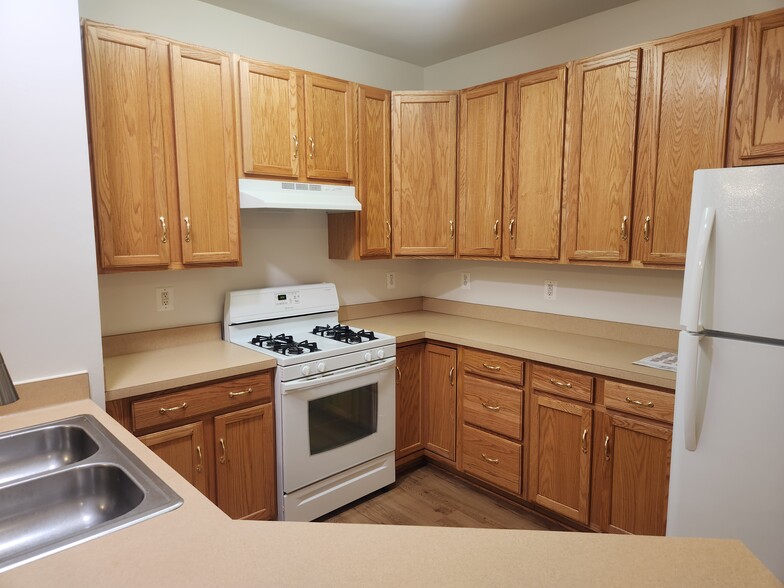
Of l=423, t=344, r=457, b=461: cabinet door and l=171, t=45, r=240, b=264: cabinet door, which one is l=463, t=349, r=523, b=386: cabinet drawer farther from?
l=171, t=45, r=240, b=264: cabinet door

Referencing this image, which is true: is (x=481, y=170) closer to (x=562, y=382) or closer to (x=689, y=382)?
(x=562, y=382)

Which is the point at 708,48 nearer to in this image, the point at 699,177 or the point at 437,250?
the point at 699,177

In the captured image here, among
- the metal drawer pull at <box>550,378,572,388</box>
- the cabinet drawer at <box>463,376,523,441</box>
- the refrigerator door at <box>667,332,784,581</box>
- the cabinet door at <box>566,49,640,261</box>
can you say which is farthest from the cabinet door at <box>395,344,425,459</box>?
the refrigerator door at <box>667,332,784,581</box>

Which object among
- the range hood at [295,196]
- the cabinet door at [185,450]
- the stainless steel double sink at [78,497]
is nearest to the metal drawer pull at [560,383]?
the range hood at [295,196]

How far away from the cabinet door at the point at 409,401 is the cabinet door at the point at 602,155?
1.09 meters

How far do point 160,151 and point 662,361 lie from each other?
2.45m

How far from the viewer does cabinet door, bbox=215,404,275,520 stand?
2.29 metres

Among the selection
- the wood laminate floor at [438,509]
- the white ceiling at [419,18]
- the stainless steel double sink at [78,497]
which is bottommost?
the wood laminate floor at [438,509]

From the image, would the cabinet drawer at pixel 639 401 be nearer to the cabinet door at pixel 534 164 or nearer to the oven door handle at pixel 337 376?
the cabinet door at pixel 534 164

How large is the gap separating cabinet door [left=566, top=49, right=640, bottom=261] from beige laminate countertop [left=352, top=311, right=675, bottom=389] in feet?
1.57

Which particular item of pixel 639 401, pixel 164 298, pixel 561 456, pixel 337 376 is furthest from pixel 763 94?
pixel 164 298

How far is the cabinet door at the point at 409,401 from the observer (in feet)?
9.94

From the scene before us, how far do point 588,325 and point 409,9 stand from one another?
2.01 meters

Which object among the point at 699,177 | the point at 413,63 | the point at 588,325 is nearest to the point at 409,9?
the point at 413,63
